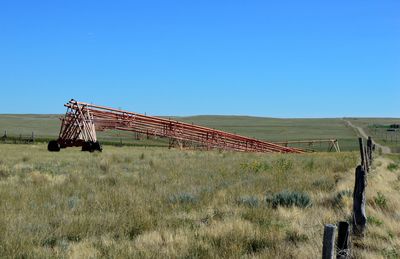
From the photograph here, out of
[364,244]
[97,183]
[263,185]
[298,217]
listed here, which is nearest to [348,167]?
[263,185]

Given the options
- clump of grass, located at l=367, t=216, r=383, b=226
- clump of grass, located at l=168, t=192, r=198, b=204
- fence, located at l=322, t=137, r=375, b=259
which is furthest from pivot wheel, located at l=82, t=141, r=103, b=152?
fence, located at l=322, t=137, r=375, b=259

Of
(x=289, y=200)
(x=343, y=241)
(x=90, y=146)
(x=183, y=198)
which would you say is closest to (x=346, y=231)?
(x=343, y=241)

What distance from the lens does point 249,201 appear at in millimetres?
10727

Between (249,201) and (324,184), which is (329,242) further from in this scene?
(324,184)

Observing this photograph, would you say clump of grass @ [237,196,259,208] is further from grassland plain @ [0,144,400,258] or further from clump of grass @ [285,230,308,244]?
clump of grass @ [285,230,308,244]

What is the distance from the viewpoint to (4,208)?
9773 mm

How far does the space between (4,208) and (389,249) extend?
669cm

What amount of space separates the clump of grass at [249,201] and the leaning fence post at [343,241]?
3892 millimetres

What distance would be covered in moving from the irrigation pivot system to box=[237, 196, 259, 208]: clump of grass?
1806 centimetres

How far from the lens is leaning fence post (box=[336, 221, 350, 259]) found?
6.27 m

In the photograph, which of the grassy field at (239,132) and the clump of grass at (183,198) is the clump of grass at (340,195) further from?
the grassy field at (239,132)

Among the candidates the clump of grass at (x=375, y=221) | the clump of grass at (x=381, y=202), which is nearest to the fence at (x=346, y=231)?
the clump of grass at (x=375, y=221)

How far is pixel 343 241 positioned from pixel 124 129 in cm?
2653

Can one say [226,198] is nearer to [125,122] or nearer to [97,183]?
[97,183]
